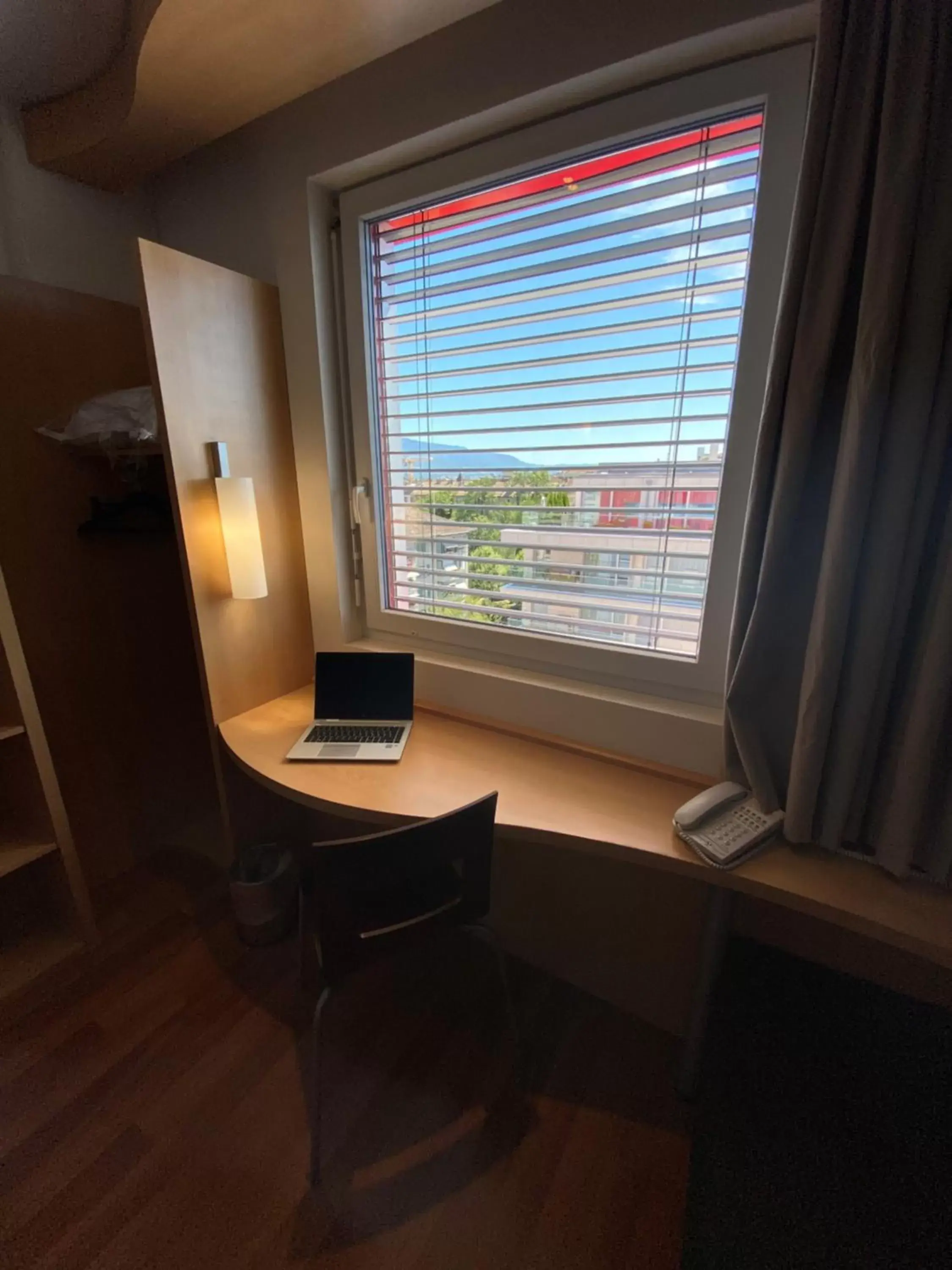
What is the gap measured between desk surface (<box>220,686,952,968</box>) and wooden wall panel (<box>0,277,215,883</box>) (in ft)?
1.92

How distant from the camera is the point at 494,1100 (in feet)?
4.15

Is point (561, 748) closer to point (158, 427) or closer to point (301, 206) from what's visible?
point (158, 427)

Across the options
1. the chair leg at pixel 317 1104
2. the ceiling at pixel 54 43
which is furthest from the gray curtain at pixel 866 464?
the ceiling at pixel 54 43

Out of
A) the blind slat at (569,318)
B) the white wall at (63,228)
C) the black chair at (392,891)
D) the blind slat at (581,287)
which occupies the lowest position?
the black chair at (392,891)

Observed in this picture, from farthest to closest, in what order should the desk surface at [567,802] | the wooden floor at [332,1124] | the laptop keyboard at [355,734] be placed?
the laptop keyboard at [355,734] → the wooden floor at [332,1124] → the desk surface at [567,802]

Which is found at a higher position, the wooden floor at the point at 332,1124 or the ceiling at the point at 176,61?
the ceiling at the point at 176,61

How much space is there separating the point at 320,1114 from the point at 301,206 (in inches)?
91.5

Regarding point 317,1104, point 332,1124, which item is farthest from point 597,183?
point 332,1124

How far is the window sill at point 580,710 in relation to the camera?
1.24 meters

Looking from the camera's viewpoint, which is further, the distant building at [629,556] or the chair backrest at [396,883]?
the distant building at [629,556]

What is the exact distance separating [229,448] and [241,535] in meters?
0.26

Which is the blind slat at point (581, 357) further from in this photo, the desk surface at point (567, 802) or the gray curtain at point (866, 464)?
the desk surface at point (567, 802)

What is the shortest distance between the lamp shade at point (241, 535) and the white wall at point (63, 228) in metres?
0.70

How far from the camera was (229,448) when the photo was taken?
1485 mm
